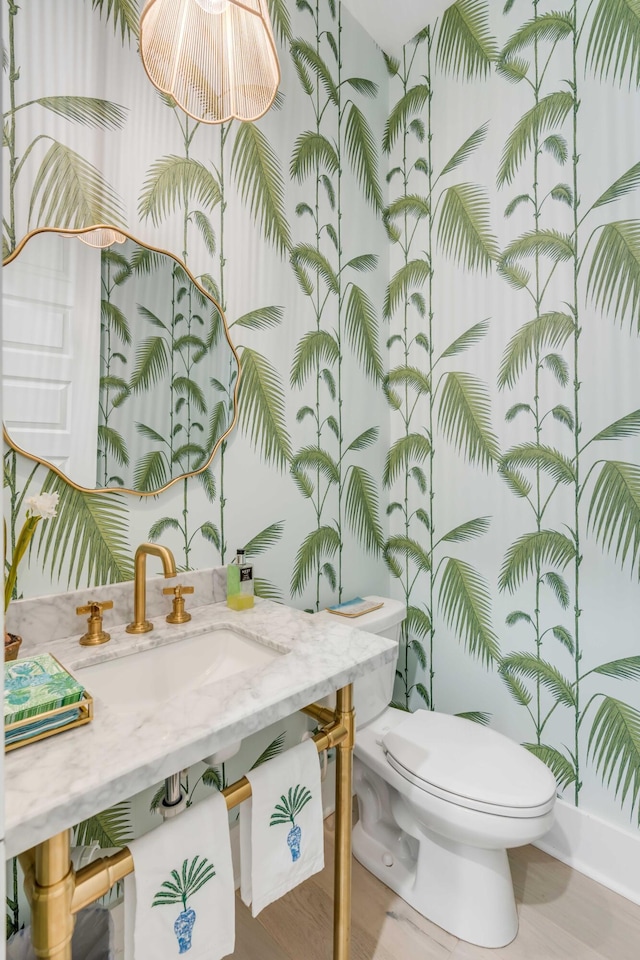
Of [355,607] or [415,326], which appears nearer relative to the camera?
[355,607]

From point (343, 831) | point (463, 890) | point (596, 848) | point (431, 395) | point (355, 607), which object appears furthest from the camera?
point (431, 395)

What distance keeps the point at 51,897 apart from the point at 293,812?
446 millimetres

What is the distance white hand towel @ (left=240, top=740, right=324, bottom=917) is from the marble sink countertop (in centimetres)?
18

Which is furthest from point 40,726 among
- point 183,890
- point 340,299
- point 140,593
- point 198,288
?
point 340,299

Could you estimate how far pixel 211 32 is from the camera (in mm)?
1211

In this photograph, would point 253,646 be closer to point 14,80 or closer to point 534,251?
point 14,80

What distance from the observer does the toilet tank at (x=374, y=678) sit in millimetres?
1601

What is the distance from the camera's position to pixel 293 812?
1000mm

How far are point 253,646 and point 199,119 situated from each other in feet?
4.18

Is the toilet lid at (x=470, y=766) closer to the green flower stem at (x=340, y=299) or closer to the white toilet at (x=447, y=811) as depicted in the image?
the white toilet at (x=447, y=811)

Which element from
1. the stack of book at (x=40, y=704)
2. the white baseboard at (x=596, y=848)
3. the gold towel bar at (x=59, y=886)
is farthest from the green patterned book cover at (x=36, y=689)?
the white baseboard at (x=596, y=848)

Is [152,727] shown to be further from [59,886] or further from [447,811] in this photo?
[447,811]

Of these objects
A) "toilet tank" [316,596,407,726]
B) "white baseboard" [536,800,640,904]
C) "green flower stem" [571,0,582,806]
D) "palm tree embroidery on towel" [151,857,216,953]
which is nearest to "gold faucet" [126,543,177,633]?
"palm tree embroidery on towel" [151,857,216,953]

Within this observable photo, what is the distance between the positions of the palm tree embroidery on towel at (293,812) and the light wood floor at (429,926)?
22.0 inches
